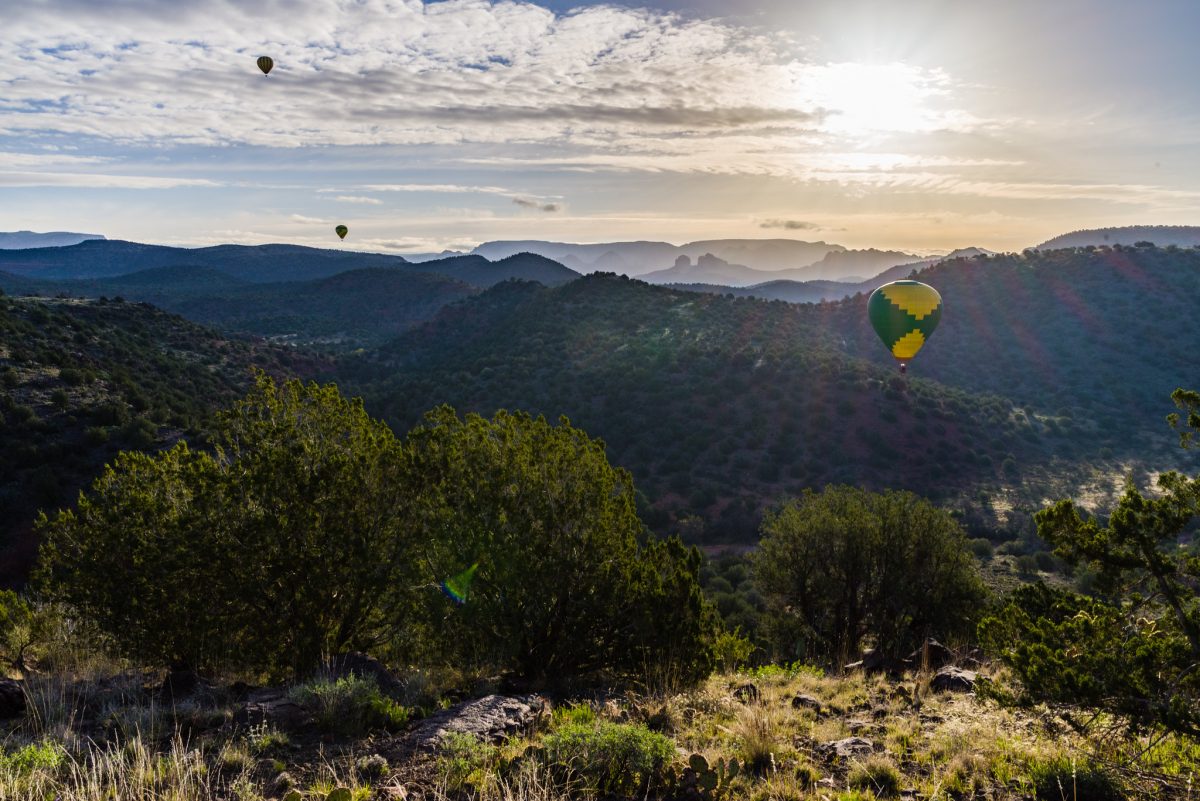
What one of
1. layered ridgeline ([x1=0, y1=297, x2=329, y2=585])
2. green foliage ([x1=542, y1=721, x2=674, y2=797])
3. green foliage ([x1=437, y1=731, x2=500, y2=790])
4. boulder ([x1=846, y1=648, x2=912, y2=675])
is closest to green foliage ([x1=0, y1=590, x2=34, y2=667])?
green foliage ([x1=437, y1=731, x2=500, y2=790])

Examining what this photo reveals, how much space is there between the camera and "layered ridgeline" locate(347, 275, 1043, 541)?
42875 mm

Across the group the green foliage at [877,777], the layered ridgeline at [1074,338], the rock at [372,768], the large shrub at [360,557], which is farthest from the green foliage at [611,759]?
the layered ridgeline at [1074,338]

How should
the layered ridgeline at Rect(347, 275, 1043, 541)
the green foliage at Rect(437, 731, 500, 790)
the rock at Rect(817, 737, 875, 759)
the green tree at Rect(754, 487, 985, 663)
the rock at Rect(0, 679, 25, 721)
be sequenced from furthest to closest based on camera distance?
the layered ridgeline at Rect(347, 275, 1043, 541) → the green tree at Rect(754, 487, 985, 663) → the rock at Rect(0, 679, 25, 721) → the rock at Rect(817, 737, 875, 759) → the green foliage at Rect(437, 731, 500, 790)

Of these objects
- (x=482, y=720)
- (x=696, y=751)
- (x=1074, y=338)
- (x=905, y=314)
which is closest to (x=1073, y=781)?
(x=696, y=751)

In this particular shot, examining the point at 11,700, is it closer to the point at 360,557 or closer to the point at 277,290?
the point at 360,557

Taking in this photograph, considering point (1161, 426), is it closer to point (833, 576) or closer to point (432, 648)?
point (833, 576)

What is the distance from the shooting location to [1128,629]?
599 centimetres

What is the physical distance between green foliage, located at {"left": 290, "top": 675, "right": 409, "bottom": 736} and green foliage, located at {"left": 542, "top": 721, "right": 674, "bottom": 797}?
210 centimetres

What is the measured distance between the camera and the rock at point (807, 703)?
8.77 metres

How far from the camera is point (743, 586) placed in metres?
27.2

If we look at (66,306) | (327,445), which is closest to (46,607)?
(327,445)

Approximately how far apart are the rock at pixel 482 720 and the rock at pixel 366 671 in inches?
46.8

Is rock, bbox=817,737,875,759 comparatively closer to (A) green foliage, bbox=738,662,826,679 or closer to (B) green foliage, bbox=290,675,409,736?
(A) green foliage, bbox=738,662,826,679

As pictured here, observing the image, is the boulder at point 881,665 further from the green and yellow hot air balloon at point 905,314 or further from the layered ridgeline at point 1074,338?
the layered ridgeline at point 1074,338
